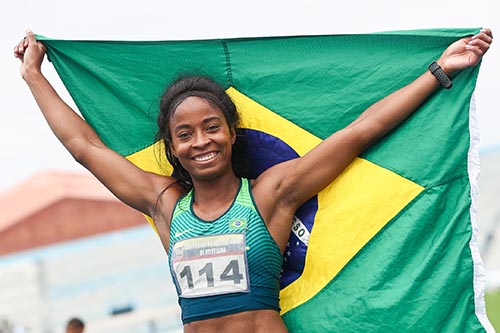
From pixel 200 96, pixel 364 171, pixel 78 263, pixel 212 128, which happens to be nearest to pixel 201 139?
pixel 212 128

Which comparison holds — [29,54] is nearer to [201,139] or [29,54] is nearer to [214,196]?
[201,139]

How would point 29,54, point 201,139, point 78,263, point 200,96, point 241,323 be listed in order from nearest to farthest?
point 241,323
point 201,139
point 200,96
point 29,54
point 78,263

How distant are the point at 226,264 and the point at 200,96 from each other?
72cm

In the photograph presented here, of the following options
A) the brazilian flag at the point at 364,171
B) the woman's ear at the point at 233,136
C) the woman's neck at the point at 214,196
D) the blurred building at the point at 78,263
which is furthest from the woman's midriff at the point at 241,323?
the blurred building at the point at 78,263

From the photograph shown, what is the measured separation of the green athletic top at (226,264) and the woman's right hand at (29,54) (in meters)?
1.11

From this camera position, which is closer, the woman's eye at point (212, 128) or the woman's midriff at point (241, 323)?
the woman's midriff at point (241, 323)

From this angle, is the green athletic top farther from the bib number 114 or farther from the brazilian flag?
the brazilian flag

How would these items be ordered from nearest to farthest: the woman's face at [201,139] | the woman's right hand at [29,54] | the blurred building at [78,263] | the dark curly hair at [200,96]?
the woman's face at [201,139] → the dark curly hair at [200,96] → the woman's right hand at [29,54] → the blurred building at [78,263]

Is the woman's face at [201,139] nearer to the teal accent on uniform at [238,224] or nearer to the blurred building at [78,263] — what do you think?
the teal accent on uniform at [238,224]

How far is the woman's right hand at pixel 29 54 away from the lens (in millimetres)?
4145

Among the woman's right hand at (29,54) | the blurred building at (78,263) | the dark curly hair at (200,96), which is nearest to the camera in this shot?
the dark curly hair at (200,96)

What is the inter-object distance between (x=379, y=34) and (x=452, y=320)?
1.25 meters

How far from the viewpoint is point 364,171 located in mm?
3834

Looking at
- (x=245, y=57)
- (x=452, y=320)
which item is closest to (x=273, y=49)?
(x=245, y=57)
